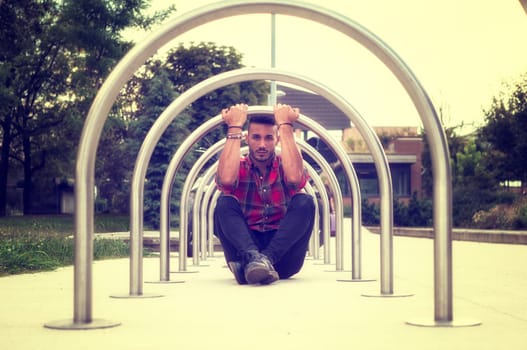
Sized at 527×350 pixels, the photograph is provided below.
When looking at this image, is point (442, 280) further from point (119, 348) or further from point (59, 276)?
point (59, 276)

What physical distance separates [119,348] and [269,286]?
9.87ft

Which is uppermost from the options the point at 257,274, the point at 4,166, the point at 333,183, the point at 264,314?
the point at 4,166

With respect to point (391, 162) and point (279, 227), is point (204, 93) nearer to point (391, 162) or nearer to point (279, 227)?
point (279, 227)

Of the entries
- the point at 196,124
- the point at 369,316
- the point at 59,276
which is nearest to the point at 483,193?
the point at 196,124

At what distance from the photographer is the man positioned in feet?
21.9

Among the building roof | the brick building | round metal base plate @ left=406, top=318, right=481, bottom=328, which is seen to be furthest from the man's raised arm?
the building roof

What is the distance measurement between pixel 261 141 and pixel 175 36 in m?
2.71

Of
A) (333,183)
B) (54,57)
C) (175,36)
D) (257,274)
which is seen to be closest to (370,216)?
(54,57)

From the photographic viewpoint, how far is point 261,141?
6.94 m

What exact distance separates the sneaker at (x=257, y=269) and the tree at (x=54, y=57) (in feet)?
100

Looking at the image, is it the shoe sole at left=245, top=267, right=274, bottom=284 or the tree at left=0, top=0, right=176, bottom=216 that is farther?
the tree at left=0, top=0, right=176, bottom=216

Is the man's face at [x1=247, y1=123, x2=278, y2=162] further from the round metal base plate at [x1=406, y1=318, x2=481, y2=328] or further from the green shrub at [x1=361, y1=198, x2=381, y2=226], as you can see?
the green shrub at [x1=361, y1=198, x2=381, y2=226]

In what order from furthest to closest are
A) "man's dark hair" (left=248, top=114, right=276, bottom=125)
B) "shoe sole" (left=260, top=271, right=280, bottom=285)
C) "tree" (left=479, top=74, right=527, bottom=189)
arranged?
"tree" (left=479, top=74, right=527, bottom=189), "man's dark hair" (left=248, top=114, right=276, bottom=125), "shoe sole" (left=260, top=271, right=280, bottom=285)

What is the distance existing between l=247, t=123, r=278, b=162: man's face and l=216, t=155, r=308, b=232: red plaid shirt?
4.1 inches
